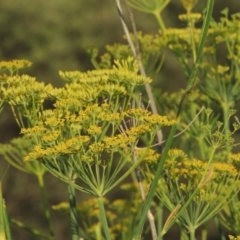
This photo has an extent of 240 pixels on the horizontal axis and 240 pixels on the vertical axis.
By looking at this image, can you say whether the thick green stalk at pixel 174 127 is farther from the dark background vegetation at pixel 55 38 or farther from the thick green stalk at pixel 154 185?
the dark background vegetation at pixel 55 38

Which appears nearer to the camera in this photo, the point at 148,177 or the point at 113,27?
the point at 148,177

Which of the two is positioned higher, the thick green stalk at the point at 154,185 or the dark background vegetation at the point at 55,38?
the dark background vegetation at the point at 55,38

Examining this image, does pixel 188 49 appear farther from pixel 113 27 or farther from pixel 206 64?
pixel 113 27

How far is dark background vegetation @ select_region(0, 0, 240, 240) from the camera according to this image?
10.5 m

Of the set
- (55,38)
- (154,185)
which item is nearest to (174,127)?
(154,185)

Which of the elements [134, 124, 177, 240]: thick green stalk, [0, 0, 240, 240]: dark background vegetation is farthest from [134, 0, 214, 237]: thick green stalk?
[0, 0, 240, 240]: dark background vegetation

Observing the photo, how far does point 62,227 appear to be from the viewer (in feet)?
33.9

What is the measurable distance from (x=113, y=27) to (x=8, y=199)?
2.72 meters

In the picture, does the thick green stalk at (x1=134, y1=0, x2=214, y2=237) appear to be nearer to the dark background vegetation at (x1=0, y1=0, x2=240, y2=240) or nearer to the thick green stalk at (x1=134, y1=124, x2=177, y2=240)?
the thick green stalk at (x1=134, y1=124, x2=177, y2=240)

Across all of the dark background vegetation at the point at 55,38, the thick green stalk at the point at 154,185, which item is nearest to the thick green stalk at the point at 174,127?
the thick green stalk at the point at 154,185

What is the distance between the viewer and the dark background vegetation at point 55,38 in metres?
10.5

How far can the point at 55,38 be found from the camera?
428 inches

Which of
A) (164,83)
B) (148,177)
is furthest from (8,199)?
(148,177)

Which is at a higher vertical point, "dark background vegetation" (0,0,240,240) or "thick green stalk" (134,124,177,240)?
"dark background vegetation" (0,0,240,240)
